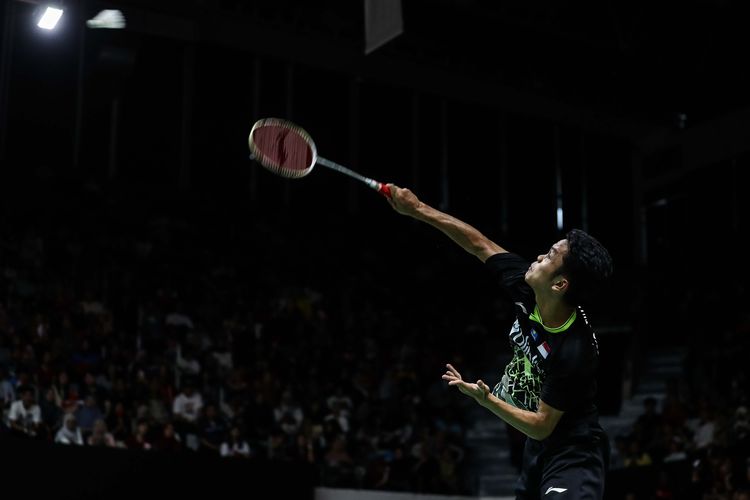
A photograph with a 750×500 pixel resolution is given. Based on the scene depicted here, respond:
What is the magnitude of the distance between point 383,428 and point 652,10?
9289 millimetres

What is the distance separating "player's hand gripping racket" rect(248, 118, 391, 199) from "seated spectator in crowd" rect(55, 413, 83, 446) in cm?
677

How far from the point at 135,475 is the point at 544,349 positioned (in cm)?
778

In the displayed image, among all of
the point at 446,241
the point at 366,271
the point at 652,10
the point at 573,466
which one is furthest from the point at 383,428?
the point at 573,466

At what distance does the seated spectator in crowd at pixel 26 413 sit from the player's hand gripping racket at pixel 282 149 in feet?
22.0

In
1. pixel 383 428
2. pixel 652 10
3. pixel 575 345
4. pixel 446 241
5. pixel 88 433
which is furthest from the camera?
pixel 446 241

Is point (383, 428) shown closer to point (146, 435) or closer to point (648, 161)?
point (146, 435)

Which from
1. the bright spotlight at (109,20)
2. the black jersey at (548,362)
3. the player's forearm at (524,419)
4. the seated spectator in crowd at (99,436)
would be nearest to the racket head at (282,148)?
the black jersey at (548,362)

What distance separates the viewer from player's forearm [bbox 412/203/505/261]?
5.71 meters

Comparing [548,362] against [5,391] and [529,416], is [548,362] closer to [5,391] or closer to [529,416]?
[529,416]

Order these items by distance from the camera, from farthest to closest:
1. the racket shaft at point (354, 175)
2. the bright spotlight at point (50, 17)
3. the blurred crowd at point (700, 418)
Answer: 1. the blurred crowd at point (700, 418)
2. the bright spotlight at point (50, 17)
3. the racket shaft at point (354, 175)

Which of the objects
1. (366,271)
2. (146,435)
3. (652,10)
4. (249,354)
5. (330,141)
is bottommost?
(146,435)

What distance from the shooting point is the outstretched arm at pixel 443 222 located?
5.70 meters

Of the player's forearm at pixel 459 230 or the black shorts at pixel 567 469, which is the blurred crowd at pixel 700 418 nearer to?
the black shorts at pixel 567 469

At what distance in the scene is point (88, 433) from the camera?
12766mm
